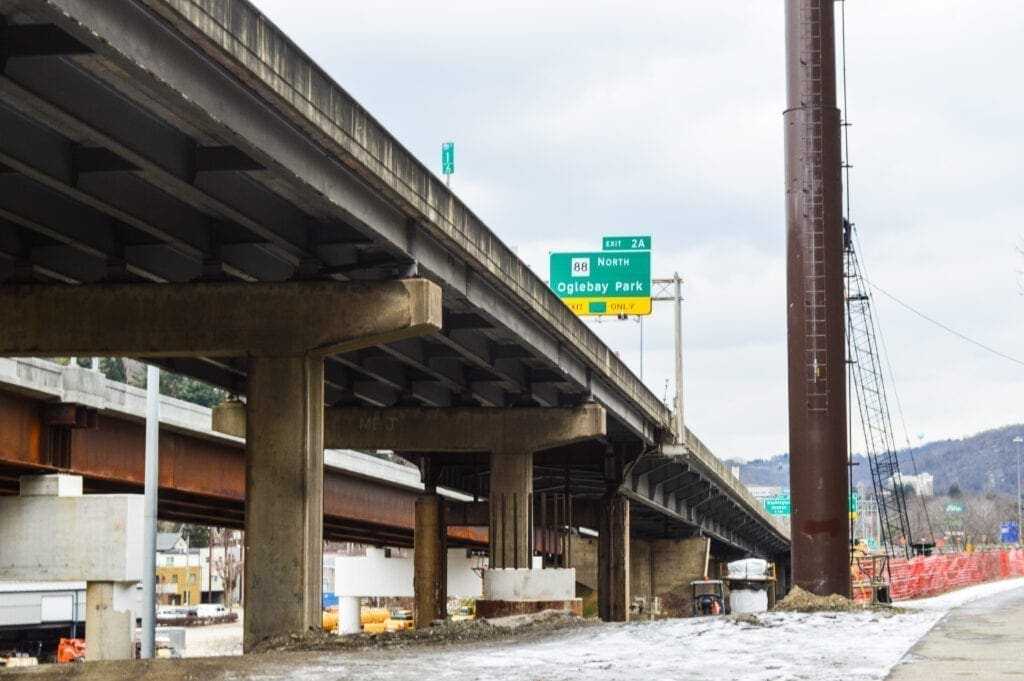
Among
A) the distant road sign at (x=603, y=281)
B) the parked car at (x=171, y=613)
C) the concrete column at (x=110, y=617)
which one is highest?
the distant road sign at (x=603, y=281)

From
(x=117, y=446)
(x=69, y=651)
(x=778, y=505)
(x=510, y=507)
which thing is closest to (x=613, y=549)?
(x=510, y=507)

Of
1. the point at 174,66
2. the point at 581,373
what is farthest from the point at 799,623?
the point at 581,373

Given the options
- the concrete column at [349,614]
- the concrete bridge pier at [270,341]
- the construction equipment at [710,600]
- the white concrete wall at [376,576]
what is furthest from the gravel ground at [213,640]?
the concrete bridge pier at [270,341]

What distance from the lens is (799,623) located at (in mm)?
22656

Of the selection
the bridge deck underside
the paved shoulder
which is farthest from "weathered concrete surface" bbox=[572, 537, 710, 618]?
the paved shoulder

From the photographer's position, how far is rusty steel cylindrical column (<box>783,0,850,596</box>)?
27938 millimetres

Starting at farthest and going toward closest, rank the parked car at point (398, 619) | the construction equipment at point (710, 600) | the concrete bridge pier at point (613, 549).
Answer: the parked car at point (398, 619), the construction equipment at point (710, 600), the concrete bridge pier at point (613, 549)

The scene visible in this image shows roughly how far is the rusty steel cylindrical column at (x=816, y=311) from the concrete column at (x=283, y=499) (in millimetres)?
9217

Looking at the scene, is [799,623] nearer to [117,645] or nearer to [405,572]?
[117,645]

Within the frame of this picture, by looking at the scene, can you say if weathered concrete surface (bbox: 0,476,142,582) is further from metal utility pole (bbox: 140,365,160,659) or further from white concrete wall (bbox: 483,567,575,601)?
white concrete wall (bbox: 483,567,575,601)

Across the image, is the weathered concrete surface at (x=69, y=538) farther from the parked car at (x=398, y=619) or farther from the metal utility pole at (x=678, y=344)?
the parked car at (x=398, y=619)

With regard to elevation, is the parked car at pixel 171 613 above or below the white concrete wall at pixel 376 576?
below

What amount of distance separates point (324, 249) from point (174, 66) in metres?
8.95

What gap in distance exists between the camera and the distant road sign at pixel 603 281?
173 ft
